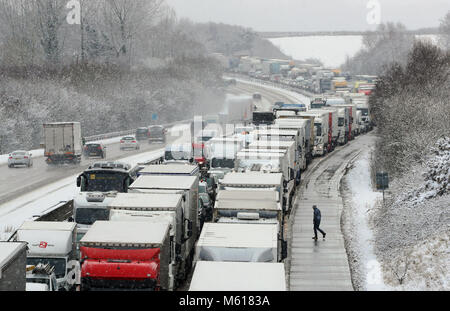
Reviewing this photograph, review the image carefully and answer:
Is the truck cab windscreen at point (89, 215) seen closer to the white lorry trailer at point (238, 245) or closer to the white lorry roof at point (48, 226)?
the white lorry roof at point (48, 226)

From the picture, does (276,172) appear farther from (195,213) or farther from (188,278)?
(188,278)

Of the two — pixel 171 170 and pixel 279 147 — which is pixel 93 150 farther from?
pixel 171 170

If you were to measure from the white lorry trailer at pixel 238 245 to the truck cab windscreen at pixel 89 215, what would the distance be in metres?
7.10

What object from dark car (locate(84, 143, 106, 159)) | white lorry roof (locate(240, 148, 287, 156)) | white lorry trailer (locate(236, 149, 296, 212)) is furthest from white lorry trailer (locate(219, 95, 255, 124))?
white lorry trailer (locate(236, 149, 296, 212))

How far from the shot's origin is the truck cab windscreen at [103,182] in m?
30.6

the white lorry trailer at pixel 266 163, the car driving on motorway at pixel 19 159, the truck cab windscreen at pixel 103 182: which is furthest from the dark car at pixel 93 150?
the truck cab windscreen at pixel 103 182

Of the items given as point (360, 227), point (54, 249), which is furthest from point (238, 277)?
point (360, 227)

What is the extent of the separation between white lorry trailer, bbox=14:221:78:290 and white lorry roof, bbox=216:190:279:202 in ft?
17.0

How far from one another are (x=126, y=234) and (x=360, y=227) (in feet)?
50.6

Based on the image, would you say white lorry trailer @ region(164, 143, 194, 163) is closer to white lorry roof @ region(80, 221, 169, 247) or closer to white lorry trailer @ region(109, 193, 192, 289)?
white lorry trailer @ region(109, 193, 192, 289)

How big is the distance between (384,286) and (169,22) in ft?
447

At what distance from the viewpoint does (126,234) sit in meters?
18.6

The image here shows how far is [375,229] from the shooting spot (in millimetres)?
30078
